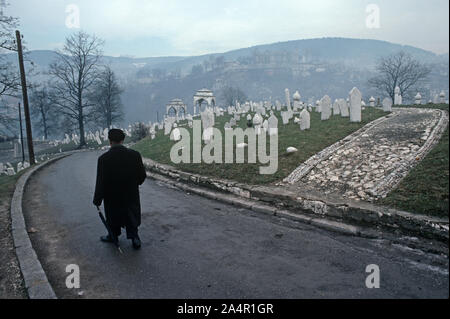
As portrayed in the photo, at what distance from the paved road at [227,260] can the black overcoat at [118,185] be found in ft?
1.74

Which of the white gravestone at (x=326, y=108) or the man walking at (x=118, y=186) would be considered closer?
the man walking at (x=118, y=186)

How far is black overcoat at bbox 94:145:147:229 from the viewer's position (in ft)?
14.9

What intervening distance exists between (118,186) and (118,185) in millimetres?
17

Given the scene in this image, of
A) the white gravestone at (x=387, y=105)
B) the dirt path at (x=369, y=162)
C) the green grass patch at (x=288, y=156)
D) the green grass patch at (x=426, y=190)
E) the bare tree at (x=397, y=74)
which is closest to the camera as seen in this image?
the green grass patch at (x=426, y=190)

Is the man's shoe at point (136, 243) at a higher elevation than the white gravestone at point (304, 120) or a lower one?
lower

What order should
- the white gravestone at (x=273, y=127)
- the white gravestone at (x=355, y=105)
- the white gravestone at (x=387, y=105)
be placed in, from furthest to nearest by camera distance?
the white gravestone at (x=387, y=105) < the white gravestone at (x=355, y=105) < the white gravestone at (x=273, y=127)

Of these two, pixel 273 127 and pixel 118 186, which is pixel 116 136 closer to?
pixel 118 186

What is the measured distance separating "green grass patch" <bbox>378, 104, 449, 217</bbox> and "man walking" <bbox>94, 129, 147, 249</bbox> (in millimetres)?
4573

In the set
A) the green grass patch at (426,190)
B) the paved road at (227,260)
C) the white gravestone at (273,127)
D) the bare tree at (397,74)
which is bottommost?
the paved road at (227,260)

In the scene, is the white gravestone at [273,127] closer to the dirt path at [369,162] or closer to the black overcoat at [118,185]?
the dirt path at [369,162]

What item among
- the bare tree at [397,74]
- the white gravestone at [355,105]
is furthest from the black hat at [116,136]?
the bare tree at [397,74]

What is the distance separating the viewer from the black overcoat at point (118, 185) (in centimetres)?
453
